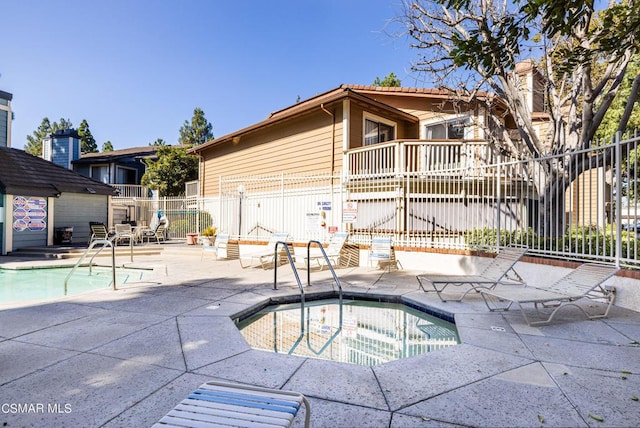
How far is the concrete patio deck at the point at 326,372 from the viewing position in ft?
7.64

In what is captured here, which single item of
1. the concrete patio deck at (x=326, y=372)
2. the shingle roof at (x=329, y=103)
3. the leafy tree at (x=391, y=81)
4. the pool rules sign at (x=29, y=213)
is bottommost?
the concrete patio deck at (x=326, y=372)

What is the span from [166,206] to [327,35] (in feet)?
40.4

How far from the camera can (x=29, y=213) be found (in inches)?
516

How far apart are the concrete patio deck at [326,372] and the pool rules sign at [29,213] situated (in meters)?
10.3

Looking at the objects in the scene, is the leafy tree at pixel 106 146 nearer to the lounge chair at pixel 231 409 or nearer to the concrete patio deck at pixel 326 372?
the concrete patio deck at pixel 326 372

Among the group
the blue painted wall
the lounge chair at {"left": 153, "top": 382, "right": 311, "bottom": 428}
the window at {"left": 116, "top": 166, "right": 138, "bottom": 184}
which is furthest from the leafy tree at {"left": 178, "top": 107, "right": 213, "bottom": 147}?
the lounge chair at {"left": 153, "top": 382, "right": 311, "bottom": 428}

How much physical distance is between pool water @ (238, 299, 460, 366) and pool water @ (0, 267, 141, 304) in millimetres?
4674

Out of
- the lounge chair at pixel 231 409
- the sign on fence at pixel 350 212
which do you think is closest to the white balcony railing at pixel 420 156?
the sign on fence at pixel 350 212

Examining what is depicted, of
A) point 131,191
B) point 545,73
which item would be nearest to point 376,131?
point 545,73

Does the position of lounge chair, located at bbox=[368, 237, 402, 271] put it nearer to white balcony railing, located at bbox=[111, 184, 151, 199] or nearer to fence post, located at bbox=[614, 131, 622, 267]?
fence post, located at bbox=[614, 131, 622, 267]

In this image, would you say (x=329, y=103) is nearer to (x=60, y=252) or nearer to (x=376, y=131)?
(x=376, y=131)

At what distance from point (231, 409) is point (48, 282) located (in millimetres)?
9465

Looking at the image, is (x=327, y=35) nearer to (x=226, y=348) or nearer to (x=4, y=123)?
(x=4, y=123)

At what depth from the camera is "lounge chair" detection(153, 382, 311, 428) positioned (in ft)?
5.07
